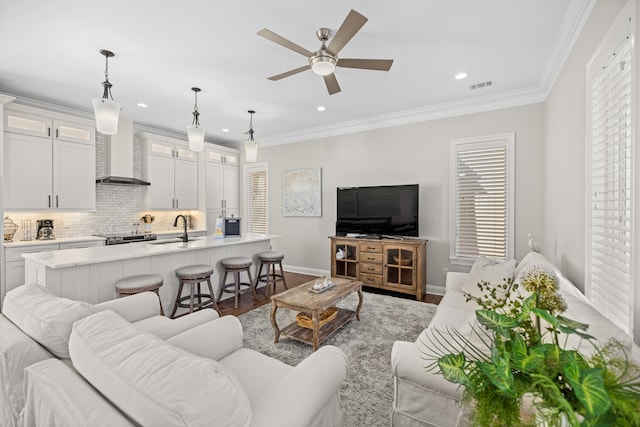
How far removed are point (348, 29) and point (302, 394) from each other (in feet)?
7.32

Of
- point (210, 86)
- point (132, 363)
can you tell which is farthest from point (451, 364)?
point (210, 86)

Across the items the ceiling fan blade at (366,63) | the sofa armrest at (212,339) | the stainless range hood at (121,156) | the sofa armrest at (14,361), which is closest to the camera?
the sofa armrest at (14,361)

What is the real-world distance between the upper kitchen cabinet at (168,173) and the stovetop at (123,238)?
0.64 metres

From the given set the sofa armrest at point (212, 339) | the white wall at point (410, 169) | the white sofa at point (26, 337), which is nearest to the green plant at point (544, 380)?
the sofa armrest at point (212, 339)

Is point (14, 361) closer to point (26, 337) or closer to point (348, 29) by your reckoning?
point (26, 337)

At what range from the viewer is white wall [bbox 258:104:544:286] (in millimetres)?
3697

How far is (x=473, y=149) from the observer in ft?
13.2

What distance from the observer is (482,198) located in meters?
3.96

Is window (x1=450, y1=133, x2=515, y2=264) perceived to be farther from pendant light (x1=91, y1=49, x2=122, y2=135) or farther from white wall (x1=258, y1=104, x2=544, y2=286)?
pendant light (x1=91, y1=49, x2=122, y2=135)

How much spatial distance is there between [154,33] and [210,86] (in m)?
1.09

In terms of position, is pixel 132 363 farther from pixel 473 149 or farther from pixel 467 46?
pixel 473 149

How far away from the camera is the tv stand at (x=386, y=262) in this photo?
13.3ft

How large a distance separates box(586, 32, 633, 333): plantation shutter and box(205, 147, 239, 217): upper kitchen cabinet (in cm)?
555

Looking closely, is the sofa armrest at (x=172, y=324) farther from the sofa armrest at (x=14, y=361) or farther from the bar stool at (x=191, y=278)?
the bar stool at (x=191, y=278)
